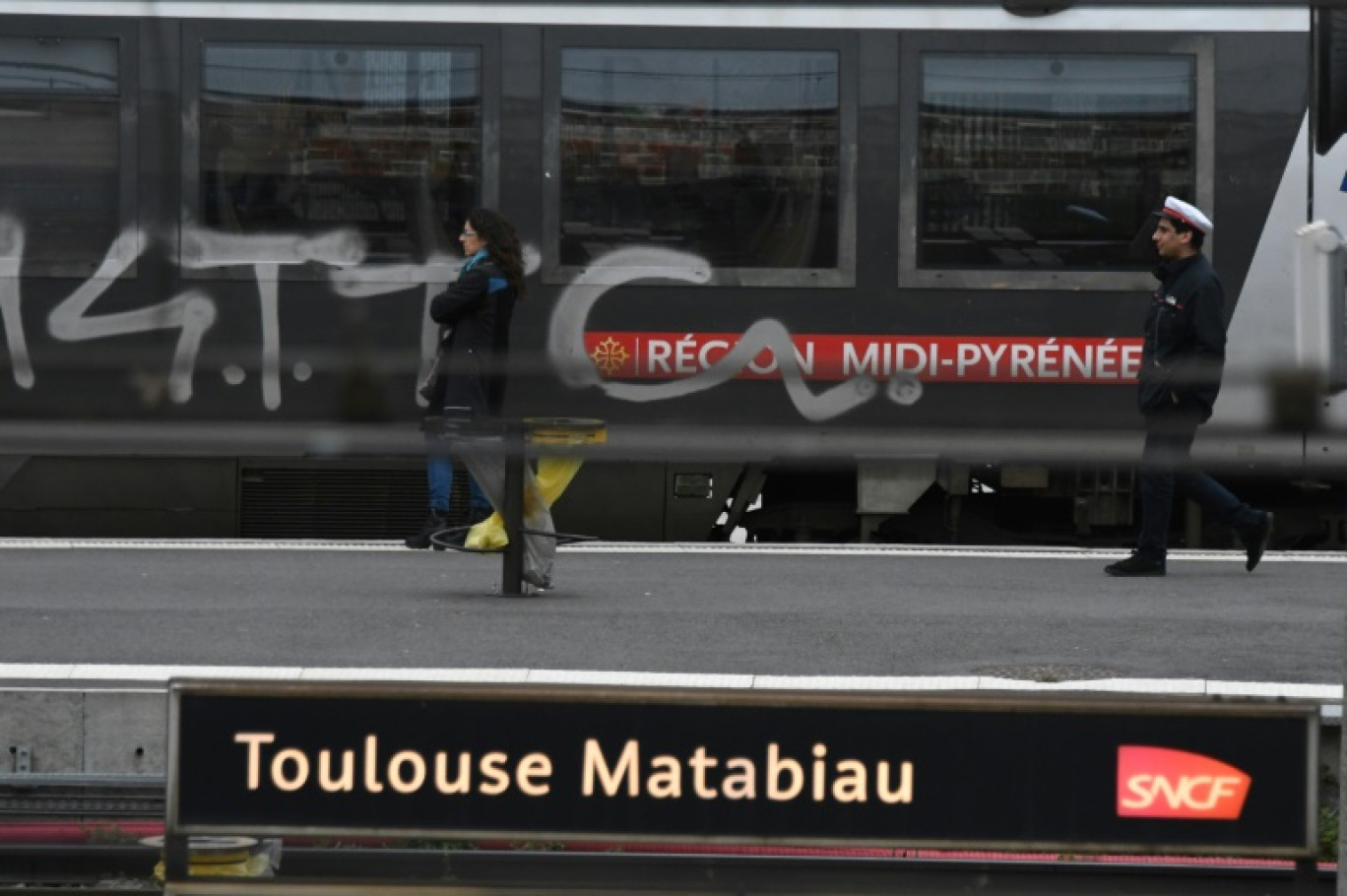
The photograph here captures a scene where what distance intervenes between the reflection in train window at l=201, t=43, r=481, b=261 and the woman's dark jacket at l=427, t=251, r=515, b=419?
3.22 feet

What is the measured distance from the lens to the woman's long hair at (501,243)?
10227mm

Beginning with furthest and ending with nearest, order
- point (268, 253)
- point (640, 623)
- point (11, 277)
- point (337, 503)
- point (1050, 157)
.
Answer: point (337, 503) → point (1050, 157) → point (268, 253) → point (11, 277) → point (640, 623)

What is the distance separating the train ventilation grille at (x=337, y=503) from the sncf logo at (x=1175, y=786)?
26.1ft

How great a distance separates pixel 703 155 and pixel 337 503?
98.5 inches

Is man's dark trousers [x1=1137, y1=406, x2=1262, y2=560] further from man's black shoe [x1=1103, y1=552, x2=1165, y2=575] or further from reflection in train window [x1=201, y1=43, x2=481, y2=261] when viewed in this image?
reflection in train window [x1=201, y1=43, x2=481, y2=261]

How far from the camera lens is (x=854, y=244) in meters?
11.5

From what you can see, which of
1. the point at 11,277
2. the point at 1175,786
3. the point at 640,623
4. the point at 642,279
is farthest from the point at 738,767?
the point at 11,277

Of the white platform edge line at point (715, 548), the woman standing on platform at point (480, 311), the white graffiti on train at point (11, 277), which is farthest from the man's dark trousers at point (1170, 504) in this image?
the white graffiti on train at point (11, 277)

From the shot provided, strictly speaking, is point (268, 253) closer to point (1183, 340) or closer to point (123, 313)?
point (123, 313)

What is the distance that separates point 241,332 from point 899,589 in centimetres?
355

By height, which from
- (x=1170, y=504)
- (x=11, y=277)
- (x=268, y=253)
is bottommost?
(x=1170, y=504)

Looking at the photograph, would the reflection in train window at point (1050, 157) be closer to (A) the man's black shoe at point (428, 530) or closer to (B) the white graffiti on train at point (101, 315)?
(A) the man's black shoe at point (428, 530)

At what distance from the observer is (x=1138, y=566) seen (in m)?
10.1

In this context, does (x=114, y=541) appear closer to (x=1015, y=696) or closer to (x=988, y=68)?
(x=988, y=68)
